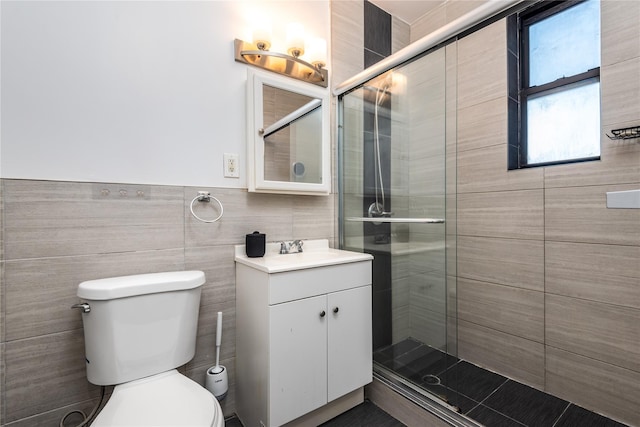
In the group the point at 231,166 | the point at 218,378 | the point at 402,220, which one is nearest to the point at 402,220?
the point at 402,220

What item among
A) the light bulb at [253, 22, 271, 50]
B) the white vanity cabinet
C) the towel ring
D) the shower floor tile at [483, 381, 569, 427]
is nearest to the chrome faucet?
the white vanity cabinet

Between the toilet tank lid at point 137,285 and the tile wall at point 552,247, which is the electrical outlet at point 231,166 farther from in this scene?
the tile wall at point 552,247

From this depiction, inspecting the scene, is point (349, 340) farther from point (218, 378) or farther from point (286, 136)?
point (286, 136)

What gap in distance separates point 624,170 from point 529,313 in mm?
864

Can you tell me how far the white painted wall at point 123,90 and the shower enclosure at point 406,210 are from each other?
0.74 meters

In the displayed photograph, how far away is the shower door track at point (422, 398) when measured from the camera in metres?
1.20

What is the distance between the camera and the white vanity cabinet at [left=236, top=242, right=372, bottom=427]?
1173 millimetres

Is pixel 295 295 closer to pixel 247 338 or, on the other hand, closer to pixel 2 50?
pixel 247 338

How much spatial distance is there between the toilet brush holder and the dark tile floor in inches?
32.4

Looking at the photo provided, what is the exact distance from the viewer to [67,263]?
110 cm

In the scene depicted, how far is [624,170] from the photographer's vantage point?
133 cm

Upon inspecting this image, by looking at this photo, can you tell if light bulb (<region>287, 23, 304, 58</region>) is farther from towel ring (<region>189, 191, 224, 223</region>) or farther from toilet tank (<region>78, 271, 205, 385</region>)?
toilet tank (<region>78, 271, 205, 385</region>)

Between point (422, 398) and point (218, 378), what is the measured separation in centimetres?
96

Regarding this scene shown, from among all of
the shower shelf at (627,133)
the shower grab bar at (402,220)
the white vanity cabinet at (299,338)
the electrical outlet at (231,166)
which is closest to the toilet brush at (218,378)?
the white vanity cabinet at (299,338)
